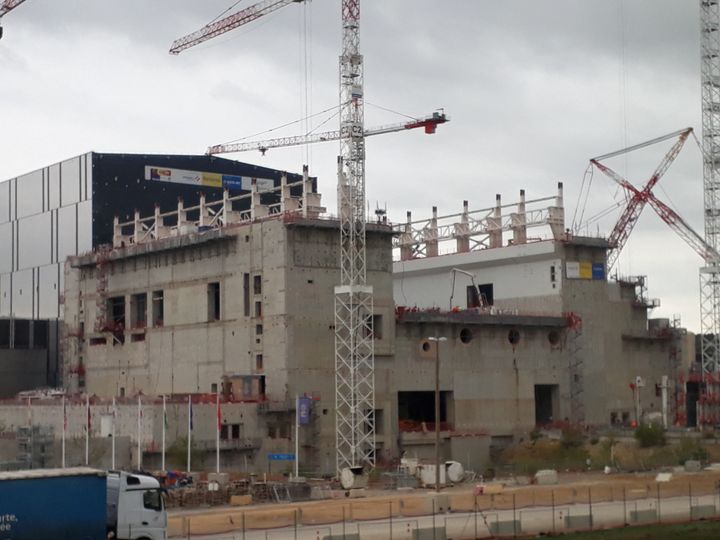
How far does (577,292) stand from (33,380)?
195ft

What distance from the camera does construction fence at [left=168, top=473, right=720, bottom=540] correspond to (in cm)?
5266

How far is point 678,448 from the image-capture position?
10106 centimetres

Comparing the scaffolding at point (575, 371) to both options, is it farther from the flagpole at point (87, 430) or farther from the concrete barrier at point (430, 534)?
the concrete barrier at point (430, 534)

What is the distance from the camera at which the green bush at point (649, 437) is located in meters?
104

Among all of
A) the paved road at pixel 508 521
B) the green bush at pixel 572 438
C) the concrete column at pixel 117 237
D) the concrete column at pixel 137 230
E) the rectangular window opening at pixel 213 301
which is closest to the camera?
the paved road at pixel 508 521

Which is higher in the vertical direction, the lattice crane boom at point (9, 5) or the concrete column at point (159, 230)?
the lattice crane boom at point (9, 5)

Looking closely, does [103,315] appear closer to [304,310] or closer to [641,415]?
[304,310]

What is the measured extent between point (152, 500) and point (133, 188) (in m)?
95.3

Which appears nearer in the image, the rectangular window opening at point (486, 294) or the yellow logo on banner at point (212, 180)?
the rectangular window opening at point (486, 294)

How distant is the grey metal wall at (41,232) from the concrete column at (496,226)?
43.6m

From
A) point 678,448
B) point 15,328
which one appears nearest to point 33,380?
point 15,328

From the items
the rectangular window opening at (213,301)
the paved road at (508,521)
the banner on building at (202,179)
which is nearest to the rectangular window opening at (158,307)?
the rectangular window opening at (213,301)

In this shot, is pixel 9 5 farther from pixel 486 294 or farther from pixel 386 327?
pixel 486 294

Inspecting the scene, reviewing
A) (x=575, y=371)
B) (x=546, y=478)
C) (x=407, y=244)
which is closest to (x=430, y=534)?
(x=546, y=478)
